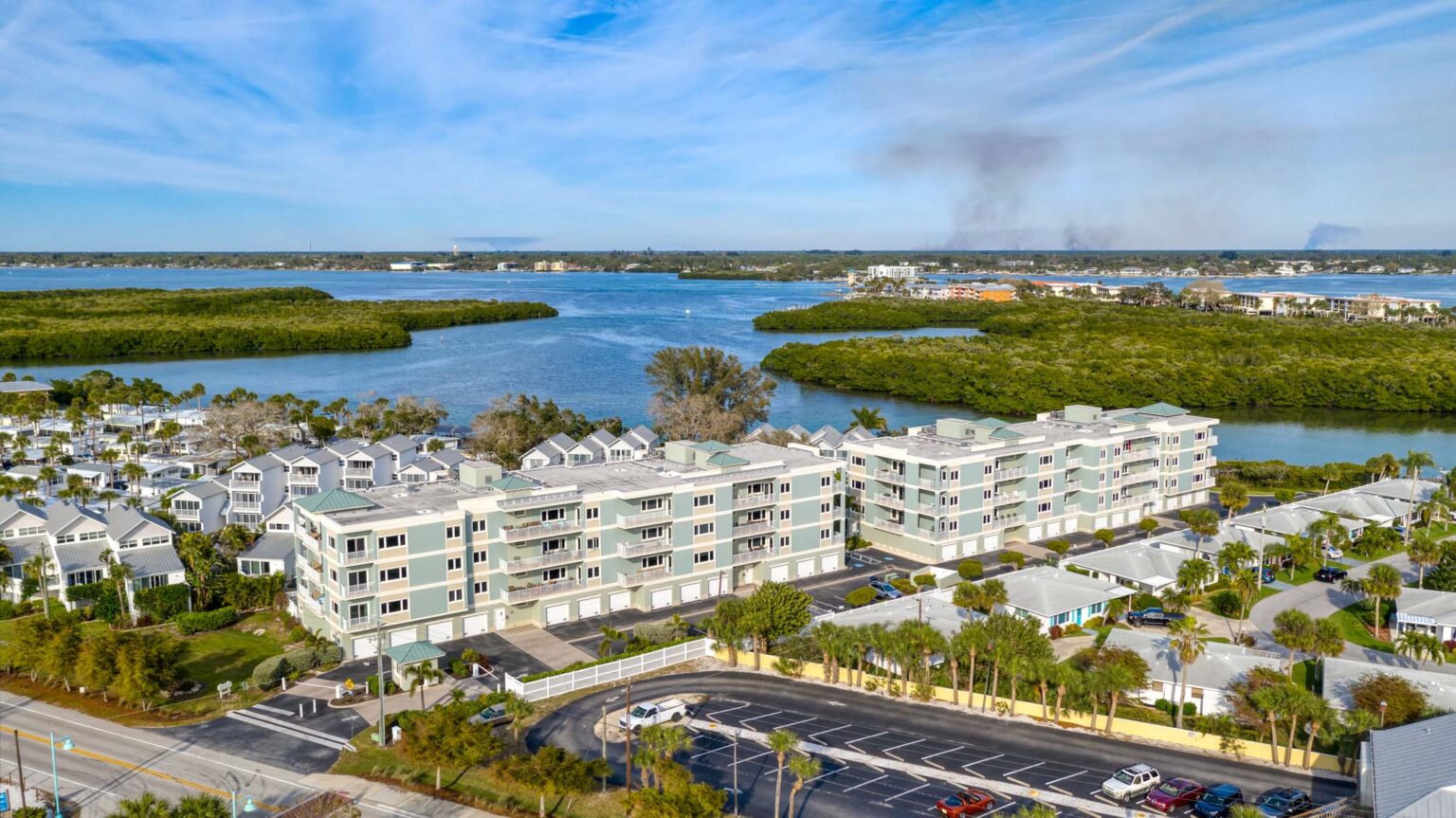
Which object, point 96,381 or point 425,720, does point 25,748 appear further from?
point 96,381

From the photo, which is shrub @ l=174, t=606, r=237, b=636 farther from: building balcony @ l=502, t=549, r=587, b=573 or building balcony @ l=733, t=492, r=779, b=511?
building balcony @ l=733, t=492, r=779, b=511

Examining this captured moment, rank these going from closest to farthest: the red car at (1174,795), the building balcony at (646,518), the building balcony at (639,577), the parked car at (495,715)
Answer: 1. the red car at (1174,795)
2. the parked car at (495,715)
3. the building balcony at (646,518)
4. the building balcony at (639,577)

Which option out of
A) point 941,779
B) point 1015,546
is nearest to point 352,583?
point 941,779

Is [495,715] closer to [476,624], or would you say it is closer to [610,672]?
[610,672]

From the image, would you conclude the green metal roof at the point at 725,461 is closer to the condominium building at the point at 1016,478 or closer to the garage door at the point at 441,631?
the condominium building at the point at 1016,478

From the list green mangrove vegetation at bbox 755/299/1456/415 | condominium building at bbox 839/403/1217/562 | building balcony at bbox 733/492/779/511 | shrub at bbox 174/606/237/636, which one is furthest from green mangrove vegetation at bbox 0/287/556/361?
building balcony at bbox 733/492/779/511

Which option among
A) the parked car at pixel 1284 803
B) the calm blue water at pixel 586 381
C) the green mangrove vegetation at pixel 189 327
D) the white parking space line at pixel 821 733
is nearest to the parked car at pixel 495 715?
the white parking space line at pixel 821 733
